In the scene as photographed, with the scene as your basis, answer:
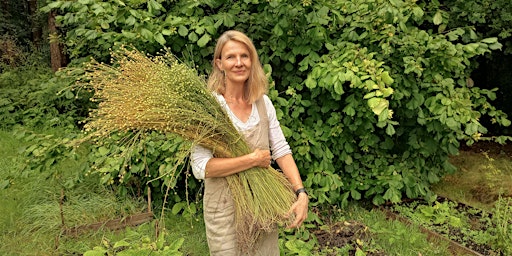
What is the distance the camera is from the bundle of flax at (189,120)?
1.66 m

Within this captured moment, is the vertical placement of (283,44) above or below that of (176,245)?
above

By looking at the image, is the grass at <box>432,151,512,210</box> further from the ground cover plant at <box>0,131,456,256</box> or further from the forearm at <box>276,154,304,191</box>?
the forearm at <box>276,154,304,191</box>

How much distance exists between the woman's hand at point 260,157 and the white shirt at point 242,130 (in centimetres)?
13

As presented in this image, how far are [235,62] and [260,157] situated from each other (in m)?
0.44

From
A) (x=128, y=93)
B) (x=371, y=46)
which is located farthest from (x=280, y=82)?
(x=128, y=93)

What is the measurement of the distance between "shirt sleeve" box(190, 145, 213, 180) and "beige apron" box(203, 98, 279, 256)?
13cm

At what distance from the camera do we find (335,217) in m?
3.73

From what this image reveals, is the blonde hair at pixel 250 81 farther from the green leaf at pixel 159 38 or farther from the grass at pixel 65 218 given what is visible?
the grass at pixel 65 218

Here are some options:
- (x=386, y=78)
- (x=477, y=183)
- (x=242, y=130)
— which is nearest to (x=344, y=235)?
(x=386, y=78)

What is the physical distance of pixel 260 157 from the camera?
1806 mm

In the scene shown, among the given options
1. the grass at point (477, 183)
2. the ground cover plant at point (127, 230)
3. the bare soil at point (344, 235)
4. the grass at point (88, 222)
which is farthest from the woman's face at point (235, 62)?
the grass at point (477, 183)

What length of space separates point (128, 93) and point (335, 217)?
2573mm

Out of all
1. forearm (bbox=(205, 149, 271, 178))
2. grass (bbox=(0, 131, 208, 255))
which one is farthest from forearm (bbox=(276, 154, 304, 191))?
grass (bbox=(0, 131, 208, 255))

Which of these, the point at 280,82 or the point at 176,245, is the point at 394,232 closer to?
the point at 280,82
